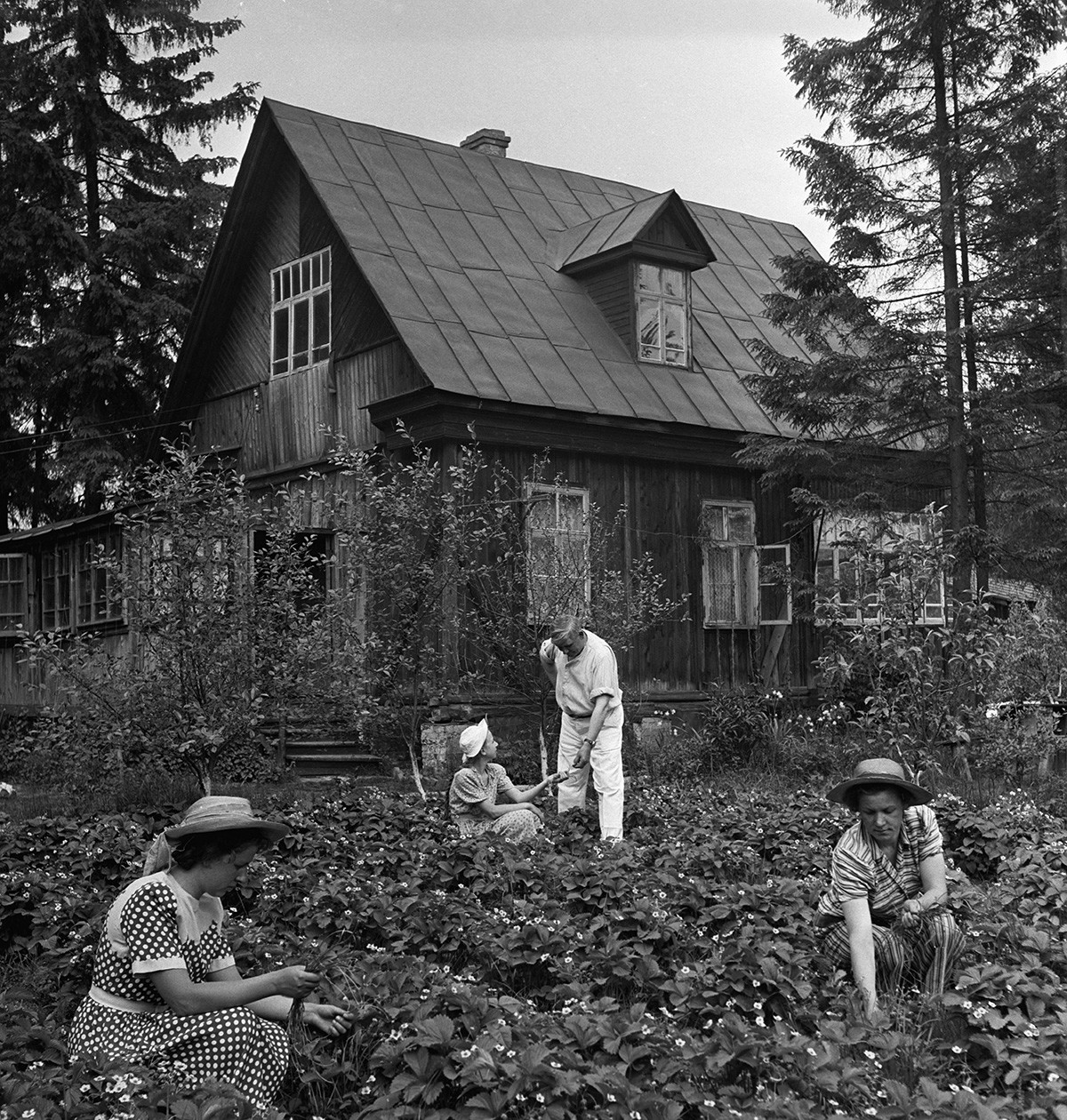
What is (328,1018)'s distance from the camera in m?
4.71

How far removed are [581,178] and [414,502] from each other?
34.0ft

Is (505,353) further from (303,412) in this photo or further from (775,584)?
(775,584)

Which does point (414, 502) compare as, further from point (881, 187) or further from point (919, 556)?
point (881, 187)

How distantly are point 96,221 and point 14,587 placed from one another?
6.82 m

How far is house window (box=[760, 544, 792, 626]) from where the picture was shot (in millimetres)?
18016

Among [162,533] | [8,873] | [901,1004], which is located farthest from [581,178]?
[901,1004]

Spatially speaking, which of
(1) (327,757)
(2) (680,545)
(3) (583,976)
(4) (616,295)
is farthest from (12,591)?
(3) (583,976)

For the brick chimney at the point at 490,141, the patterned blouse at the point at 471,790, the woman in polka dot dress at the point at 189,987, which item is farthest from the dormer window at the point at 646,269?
the woman in polka dot dress at the point at 189,987

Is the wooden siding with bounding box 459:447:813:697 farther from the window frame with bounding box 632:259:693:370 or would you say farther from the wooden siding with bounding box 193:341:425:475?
the wooden siding with bounding box 193:341:425:475

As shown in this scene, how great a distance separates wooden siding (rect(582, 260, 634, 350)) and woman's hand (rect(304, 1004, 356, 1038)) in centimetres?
1410

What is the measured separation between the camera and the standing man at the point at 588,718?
9352 millimetres

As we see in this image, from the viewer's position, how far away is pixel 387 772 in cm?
1497

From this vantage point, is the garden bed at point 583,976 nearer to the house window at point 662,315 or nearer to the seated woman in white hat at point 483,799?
the seated woman in white hat at point 483,799

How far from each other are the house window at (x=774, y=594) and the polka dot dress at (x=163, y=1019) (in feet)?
44.9
